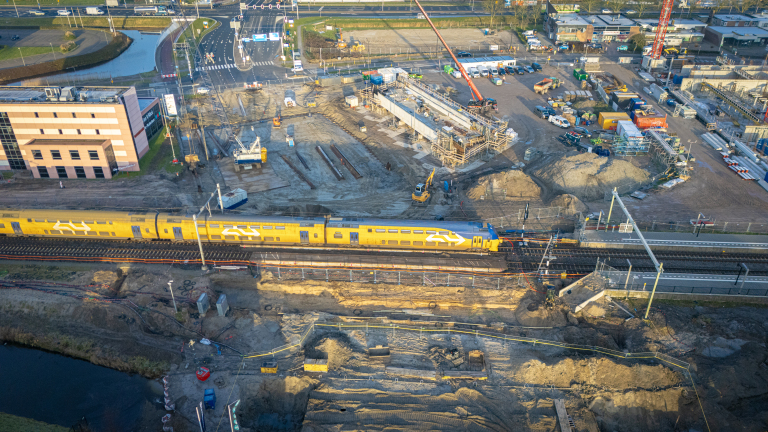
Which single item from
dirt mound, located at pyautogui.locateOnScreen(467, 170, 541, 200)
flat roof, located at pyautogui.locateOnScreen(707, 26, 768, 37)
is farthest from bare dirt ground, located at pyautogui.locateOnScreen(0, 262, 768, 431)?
flat roof, located at pyautogui.locateOnScreen(707, 26, 768, 37)

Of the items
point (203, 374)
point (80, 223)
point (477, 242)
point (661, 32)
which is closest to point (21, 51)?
point (80, 223)

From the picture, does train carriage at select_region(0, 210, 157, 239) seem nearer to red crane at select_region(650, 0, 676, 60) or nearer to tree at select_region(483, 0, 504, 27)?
red crane at select_region(650, 0, 676, 60)

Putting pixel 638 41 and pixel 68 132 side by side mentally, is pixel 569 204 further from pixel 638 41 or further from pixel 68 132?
pixel 638 41

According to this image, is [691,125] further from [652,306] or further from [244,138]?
[244,138]

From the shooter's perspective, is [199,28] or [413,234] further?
[199,28]

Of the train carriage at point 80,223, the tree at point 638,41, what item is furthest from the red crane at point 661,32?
the train carriage at point 80,223

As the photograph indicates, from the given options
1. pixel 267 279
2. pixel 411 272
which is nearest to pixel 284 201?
pixel 267 279
